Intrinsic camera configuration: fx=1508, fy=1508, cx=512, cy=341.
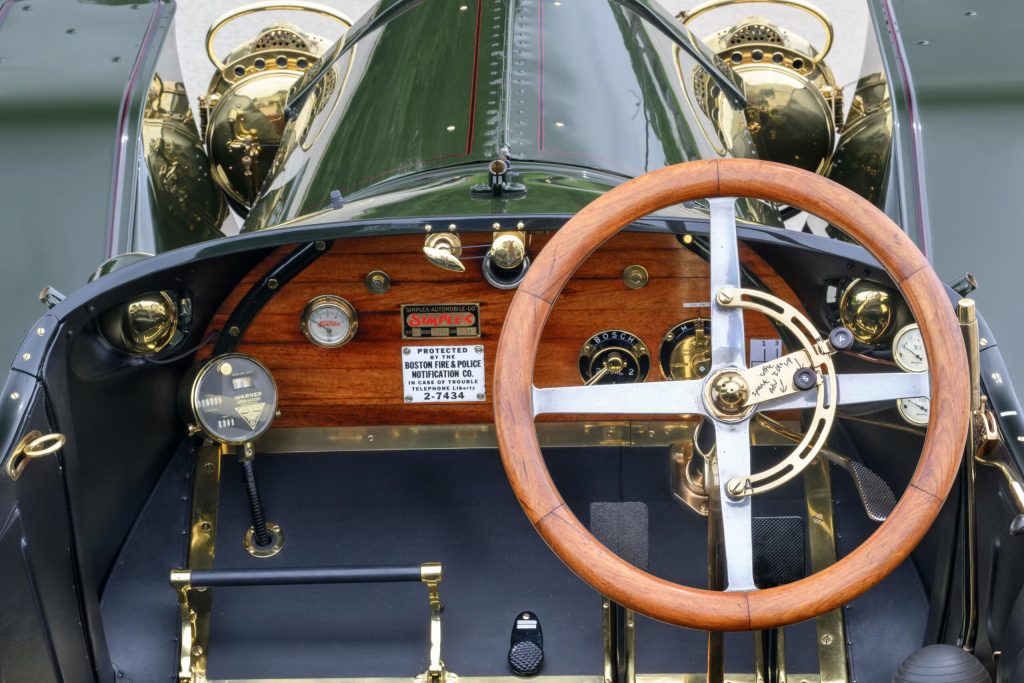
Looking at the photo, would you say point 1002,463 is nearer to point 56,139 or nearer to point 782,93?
point 782,93

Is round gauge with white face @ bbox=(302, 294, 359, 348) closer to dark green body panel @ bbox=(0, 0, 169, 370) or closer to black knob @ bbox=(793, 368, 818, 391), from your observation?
dark green body panel @ bbox=(0, 0, 169, 370)

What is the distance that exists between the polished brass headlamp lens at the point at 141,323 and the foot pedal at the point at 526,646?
0.92 metres

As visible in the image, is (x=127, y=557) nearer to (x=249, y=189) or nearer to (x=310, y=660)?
(x=310, y=660)

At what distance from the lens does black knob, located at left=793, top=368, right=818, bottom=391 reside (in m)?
2.28

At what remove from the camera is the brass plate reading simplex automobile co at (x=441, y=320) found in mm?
3123

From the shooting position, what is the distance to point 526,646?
118 inches

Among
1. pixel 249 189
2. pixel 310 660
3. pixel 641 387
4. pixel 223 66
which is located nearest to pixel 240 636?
pixel 310 660

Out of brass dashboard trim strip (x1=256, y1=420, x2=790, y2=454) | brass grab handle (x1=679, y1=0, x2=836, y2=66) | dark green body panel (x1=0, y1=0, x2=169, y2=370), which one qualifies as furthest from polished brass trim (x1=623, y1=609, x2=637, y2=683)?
brass grab handle (x1=679, y1=0, x2=836, y2=66)

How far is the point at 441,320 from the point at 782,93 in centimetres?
172

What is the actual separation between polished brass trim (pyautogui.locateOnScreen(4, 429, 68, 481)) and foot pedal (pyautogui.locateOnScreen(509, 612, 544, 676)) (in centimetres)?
97

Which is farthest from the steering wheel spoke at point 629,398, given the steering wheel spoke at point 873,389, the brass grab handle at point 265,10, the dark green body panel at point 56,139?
the brass grab handle at point 265,10

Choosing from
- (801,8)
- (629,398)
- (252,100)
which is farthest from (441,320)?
(801,8)

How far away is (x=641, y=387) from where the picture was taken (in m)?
2.36

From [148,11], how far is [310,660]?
2317 millimetres
